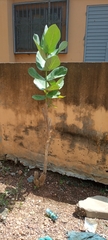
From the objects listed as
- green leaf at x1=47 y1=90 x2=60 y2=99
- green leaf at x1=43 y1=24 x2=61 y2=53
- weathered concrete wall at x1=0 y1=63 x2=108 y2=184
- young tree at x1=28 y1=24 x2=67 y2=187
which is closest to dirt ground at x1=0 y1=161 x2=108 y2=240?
weathered concrete wall at x1=0 y1=63 x2=108 y2=184

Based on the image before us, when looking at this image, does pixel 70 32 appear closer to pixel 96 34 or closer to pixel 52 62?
pixel 96 34

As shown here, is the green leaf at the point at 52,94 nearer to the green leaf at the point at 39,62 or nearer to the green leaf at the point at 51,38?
the green leaf at the point at 39,62

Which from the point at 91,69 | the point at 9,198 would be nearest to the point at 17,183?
the point at 9,198

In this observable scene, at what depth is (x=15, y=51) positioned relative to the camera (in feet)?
15.1

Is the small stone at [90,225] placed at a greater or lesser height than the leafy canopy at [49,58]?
lesser

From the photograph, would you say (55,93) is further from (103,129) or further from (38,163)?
(38,163)

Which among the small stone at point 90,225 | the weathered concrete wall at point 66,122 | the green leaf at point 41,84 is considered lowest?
the small stone at point 90,225

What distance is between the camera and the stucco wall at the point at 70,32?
4.01 m

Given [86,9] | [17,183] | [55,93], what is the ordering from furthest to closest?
[86,9]
[17,183]
[55,93]

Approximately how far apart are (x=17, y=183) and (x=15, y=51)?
11.5 feet

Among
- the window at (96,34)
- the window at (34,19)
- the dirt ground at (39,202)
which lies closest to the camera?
the dirt ground at (39,202)

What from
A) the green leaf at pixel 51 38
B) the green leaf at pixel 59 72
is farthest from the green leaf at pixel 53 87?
the green leaf at pixel 51 38

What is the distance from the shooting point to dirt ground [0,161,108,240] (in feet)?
5.03

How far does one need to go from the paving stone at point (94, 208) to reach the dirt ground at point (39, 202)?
0.17 feet
